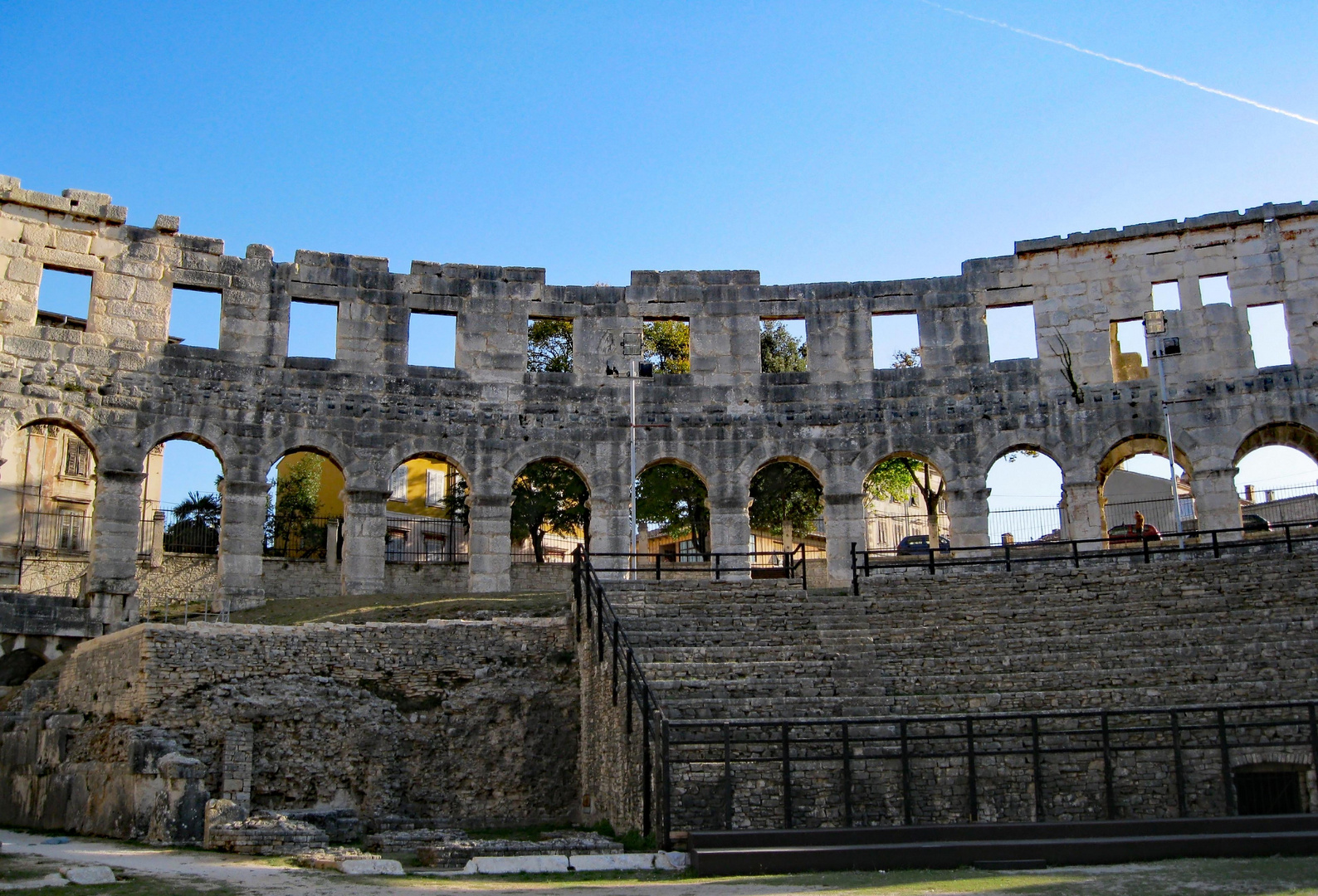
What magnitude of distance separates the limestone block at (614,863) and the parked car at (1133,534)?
12.7 meters

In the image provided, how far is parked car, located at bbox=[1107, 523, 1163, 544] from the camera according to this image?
22.5 meters

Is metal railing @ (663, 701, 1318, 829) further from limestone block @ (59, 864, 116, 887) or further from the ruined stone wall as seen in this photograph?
limestone block @ (59, 864, 116, 887)

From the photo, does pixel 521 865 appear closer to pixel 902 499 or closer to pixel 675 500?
pixel 675 500

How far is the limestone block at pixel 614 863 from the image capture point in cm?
1262

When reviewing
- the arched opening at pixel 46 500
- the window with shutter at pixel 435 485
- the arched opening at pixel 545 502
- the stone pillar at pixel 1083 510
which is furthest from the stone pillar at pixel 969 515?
the window with shutter at pixel 435 485

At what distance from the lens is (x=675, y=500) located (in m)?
35.7

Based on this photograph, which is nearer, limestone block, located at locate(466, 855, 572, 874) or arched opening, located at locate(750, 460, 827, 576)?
limestone block, located at locate(466, 855, 572, 874)

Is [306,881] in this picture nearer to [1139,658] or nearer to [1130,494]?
[1139,658]

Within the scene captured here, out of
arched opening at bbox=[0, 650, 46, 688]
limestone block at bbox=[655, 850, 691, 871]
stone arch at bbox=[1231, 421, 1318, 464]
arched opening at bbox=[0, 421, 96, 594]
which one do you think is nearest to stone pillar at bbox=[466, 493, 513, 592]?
arched opening at bbox=[0, 650, 46, 688]

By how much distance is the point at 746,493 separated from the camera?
2675 centimetres

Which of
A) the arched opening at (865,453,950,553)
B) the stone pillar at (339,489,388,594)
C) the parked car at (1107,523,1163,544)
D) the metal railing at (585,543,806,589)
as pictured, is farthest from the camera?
the arched opening at (865,453,950,553)

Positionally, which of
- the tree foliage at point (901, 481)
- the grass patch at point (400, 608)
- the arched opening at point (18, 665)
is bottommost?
the arched opening at point (18, 665)

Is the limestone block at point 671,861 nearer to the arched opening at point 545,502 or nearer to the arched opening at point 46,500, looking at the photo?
the arched opening at point 545,502

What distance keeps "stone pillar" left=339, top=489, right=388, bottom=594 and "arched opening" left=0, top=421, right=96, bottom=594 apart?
9.07m
